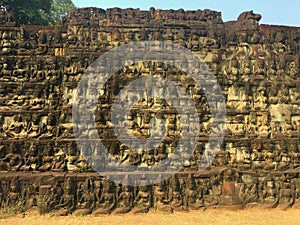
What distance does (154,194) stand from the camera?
26.3 feet

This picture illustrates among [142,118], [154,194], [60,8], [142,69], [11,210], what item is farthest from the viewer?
[60,8]

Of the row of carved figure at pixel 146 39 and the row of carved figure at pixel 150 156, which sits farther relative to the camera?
the row of carved figure at pixel 146 39

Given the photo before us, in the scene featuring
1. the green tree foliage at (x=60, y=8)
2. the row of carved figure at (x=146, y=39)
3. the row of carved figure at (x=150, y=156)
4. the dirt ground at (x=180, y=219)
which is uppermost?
the green tree foliage at (x=60, y=8)

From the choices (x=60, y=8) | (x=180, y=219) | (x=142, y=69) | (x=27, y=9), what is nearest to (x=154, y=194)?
(x=180, y=219)

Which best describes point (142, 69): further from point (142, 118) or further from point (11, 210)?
point (11, 210)

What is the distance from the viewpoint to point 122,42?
28.9 feet

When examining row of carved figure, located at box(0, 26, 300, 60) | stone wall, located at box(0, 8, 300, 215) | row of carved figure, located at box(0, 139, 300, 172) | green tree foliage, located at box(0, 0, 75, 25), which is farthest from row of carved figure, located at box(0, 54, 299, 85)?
green tree foliage, located at box(0, 0, 75, 25)

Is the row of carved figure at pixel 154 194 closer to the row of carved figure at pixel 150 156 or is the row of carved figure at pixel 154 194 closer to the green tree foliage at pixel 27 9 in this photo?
the row of carved figure at pixel 150 156

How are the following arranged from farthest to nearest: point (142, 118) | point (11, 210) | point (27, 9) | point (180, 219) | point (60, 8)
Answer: point (60, 8), point (27, 9), point (142, 118), point (11, 210), point (180, 219)

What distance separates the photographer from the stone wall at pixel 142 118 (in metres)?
7.86

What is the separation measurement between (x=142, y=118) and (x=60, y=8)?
19818 mm

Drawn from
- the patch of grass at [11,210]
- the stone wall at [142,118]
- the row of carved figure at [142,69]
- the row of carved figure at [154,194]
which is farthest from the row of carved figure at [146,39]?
the patch of grass at [11,210]

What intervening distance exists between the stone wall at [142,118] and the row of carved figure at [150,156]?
0.03 metres

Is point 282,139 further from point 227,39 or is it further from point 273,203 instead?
point 227,39
